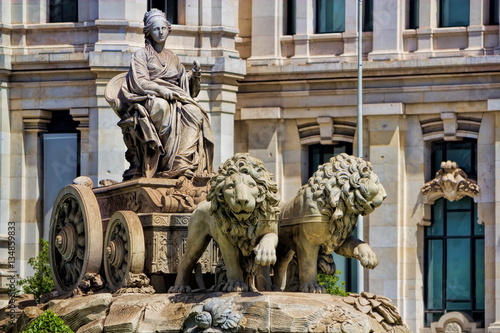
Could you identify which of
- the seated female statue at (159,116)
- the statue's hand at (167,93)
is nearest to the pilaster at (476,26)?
→ the seated female statue at (159,116)

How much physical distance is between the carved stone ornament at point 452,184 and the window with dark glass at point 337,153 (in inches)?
111

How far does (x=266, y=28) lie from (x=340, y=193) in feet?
105

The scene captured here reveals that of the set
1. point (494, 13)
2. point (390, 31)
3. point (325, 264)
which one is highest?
point (494, 13)

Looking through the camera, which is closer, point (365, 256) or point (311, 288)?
point (365, 256)

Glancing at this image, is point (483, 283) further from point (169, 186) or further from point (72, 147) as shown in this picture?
point (169, 186)

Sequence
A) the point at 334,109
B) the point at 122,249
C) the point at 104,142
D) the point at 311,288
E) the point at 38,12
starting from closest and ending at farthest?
the point at 311,288, the point at 122,249, the point at 104,142, the point at 38,12, the point at 334,109

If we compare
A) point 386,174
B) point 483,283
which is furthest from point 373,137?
point 483,283

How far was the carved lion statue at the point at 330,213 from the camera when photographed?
3453 cm

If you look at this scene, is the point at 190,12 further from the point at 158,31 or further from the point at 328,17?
the point at 158,31

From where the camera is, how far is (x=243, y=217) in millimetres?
34188

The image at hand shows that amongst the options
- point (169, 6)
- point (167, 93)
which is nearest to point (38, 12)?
point (169, 6)

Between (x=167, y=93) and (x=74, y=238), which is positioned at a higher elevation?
(x=167, y=93)

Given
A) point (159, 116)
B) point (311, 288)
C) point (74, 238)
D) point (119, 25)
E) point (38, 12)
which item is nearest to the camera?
point (311, 288)

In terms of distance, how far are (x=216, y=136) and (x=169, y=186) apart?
2693 centimetres
